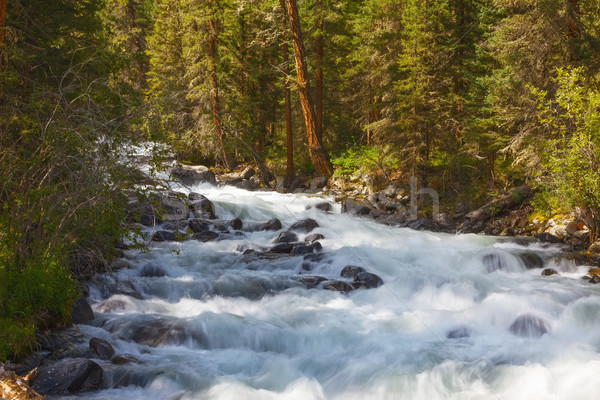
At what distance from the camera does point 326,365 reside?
673 centimetres

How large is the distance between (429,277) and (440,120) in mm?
8161

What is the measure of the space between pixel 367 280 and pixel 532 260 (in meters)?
4.30

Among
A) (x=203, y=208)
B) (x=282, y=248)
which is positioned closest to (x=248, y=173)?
(x=203, y=208)

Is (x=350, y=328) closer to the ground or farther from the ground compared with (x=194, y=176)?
closer to the ground

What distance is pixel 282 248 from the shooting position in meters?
12.5

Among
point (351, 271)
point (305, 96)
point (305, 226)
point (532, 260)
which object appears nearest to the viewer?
point (351, 271)

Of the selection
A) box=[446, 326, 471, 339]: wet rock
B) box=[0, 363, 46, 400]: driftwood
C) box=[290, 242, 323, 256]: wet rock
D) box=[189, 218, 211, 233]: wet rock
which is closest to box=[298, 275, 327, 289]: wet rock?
box=[290, 242, 323, 256]: wet rock

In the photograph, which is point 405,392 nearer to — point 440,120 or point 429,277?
point 429,277

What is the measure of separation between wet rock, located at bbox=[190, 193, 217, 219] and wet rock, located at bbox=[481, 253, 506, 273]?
29.1 ft

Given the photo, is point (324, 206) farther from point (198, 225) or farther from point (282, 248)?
point (282, 248)

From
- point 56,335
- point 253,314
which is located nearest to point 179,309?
point 253,314

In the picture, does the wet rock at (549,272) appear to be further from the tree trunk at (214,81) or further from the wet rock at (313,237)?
the tree trunk at (214,81)

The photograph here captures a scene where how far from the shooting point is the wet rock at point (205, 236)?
13.3 metres

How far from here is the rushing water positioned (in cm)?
606
